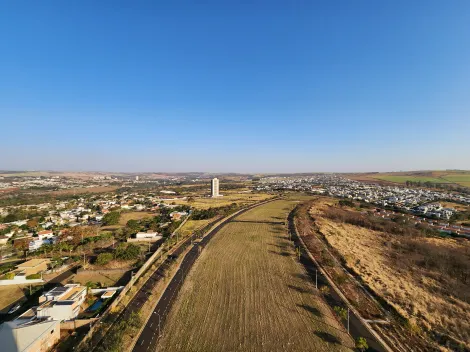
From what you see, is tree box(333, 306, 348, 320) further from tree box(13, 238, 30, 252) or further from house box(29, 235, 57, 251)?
tree box(13, 238, 30, 252)

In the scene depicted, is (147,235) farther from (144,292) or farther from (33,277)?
(144,292)

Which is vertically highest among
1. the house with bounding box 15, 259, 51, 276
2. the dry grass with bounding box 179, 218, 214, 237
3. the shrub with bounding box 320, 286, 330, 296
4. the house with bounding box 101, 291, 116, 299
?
the shrub with bounding box 320, 286, 330, 296

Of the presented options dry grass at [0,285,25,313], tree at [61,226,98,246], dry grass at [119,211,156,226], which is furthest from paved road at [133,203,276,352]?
dry grass at [119,211,156,226]

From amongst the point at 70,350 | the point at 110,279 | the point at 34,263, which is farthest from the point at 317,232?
the point at 34,263

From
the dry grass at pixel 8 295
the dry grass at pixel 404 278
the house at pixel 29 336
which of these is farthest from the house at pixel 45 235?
the dry grass at pixel 404 278

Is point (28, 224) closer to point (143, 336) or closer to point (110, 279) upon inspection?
point (110, 279)
